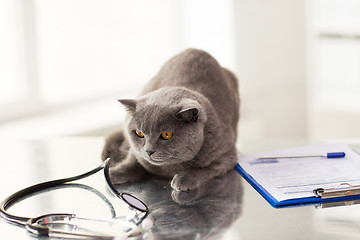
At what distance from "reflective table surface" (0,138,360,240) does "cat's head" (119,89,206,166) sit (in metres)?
0.08

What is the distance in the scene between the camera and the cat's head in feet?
3.77

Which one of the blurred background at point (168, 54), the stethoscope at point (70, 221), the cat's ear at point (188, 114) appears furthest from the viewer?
the blurred background at point (168, 54)

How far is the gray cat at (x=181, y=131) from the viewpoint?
116cm

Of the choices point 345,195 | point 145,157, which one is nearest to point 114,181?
point 145,157

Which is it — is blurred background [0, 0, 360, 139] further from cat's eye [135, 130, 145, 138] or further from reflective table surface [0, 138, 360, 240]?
cat's eye [135, 130, 145, 138]

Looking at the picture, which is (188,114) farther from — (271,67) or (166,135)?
(271,67)

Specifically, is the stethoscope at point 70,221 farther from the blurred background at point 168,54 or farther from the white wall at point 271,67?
the white wall at point 271,67

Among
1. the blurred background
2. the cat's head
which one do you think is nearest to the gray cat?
the cat's head

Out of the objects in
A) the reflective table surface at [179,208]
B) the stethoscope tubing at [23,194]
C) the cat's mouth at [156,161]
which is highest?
the cat's mouth at [156,161]

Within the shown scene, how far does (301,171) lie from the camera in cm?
120

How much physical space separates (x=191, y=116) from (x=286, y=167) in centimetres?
27

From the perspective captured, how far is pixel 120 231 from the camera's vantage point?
0.92 m

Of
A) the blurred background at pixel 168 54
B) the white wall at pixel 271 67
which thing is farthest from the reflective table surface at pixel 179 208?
the white wall at pixel 271 67

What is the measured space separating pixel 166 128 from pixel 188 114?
0.06 m
